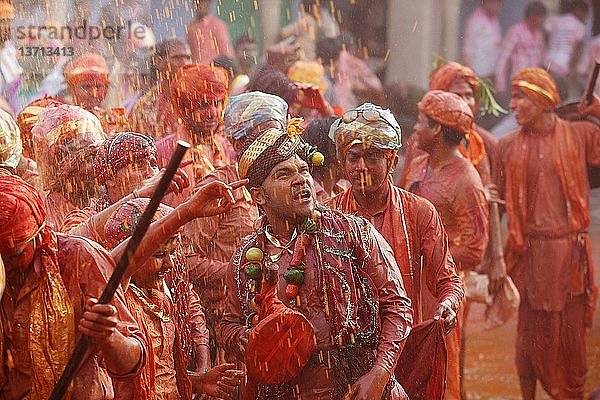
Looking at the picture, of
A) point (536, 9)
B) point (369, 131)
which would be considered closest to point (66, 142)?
point (369, 131)

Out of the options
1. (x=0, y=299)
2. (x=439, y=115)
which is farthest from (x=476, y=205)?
(x=0, y=299)

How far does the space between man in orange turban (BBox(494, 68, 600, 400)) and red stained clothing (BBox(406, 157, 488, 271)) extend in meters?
0.95

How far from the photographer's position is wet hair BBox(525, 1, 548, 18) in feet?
36.6

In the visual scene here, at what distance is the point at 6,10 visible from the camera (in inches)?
413

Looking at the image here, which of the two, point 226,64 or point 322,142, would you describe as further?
point 226,64

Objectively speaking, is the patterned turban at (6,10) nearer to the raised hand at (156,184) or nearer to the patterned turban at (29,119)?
the patterned turban at (29,119)

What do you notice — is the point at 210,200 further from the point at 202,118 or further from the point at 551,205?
the point at 551,205

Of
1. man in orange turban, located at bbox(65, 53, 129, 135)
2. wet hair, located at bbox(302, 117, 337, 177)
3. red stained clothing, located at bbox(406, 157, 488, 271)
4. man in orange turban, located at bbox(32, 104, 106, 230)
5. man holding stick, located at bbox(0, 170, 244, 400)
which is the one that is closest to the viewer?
man holding stick, located at bbox(0, 170, 244, 400)

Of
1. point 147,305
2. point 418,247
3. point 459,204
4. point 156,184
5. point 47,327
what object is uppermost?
point 156,184

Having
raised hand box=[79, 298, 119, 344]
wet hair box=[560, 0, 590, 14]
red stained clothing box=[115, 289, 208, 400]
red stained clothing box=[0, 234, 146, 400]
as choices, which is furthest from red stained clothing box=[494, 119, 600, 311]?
raised hand box=[79, 298, 119, 344]

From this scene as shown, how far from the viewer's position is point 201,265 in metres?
7.54

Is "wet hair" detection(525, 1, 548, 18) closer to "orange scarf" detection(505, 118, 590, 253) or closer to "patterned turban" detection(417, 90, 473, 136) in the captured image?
"orange scarf" detection(505, 118, 590, 253)

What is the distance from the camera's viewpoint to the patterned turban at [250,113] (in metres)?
7.46

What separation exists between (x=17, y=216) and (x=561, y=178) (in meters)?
5.29
